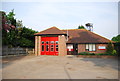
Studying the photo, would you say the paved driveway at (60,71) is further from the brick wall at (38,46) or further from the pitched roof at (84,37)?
the pitched roof at (84,37)

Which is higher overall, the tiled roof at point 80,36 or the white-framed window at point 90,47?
the tiled roof at point 80,36

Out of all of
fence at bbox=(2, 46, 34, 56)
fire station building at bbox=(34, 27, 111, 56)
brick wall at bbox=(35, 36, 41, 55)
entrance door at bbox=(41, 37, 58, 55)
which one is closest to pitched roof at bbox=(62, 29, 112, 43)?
fire station building at bbox=(34, 27, 111, 56)

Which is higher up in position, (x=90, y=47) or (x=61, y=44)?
(x=61, y=44)

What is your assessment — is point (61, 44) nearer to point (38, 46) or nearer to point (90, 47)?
point (38, 46)

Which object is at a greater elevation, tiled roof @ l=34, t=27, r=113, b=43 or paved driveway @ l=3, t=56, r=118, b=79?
tiled roof @ l=34, t=27, r=113, b=43

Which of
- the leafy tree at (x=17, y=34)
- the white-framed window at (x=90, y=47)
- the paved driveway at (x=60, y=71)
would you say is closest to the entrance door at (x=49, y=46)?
the leafy tree at (x=17, y=34)

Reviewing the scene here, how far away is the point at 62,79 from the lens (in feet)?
19.0

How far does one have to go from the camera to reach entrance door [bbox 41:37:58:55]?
66.5 ft

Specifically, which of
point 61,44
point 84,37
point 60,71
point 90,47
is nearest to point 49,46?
point 61,44

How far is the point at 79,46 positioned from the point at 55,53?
468cm

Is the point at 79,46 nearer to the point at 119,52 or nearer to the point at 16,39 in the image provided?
the point at 119,52

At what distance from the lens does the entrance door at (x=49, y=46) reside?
20.3 m

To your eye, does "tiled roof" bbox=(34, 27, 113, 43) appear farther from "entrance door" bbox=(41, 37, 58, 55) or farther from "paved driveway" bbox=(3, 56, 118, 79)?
"paved driveway" bbox=(3, 56, 118, 79)

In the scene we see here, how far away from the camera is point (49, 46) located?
20.5 meters
